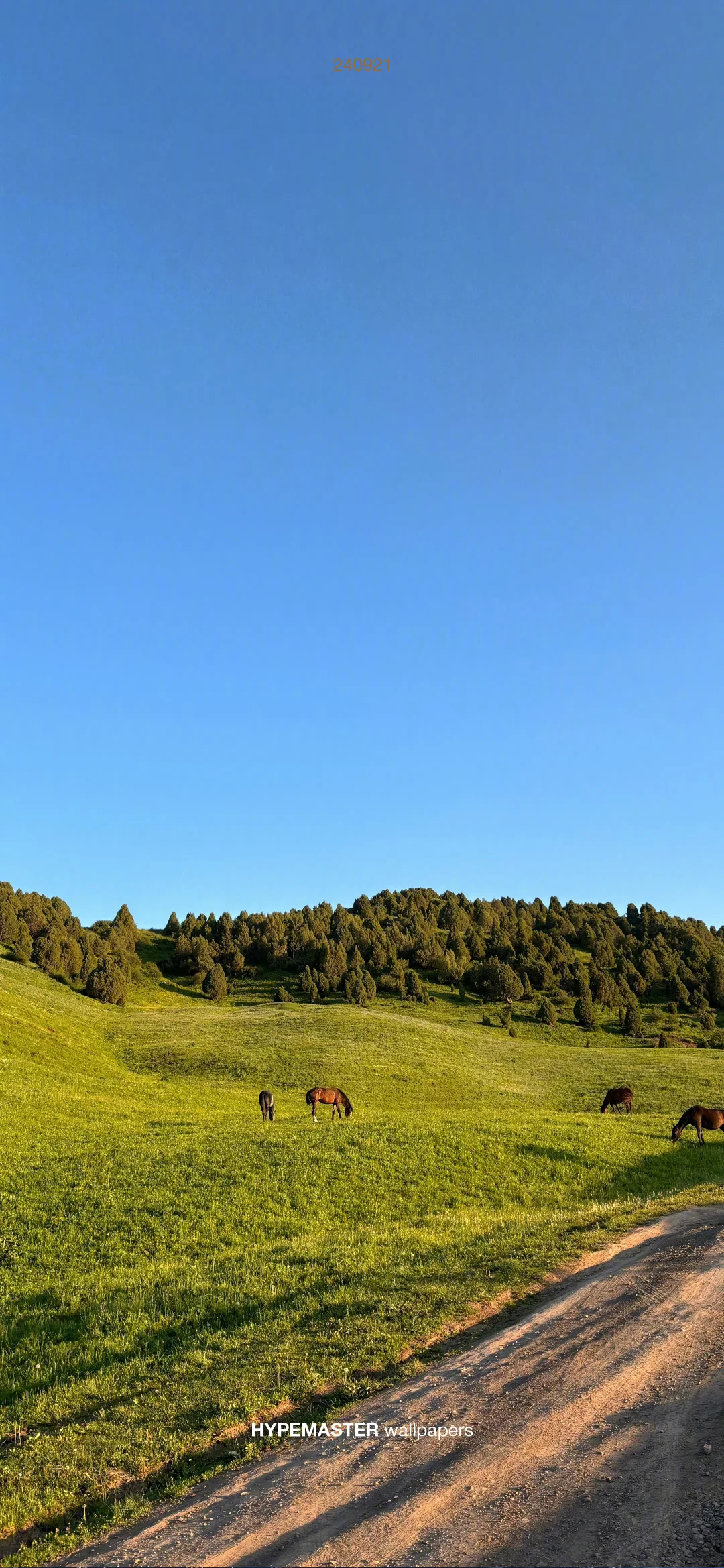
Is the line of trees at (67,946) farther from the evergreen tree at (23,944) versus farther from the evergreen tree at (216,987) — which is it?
the evergreen tree at (216,987)

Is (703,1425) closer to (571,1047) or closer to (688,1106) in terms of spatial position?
(688,1106)

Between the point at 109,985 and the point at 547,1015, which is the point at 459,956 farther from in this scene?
the point at 109,985

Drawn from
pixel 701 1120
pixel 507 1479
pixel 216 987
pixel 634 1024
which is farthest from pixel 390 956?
pixel 507 1479

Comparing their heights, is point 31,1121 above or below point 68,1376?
below

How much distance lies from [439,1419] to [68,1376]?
6.56 m

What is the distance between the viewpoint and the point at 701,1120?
122 ft

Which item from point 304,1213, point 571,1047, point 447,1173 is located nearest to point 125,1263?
point 304,1213

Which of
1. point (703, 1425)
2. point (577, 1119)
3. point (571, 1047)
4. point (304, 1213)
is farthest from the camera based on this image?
point (571, 1047)

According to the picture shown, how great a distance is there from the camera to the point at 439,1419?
31.2 ft

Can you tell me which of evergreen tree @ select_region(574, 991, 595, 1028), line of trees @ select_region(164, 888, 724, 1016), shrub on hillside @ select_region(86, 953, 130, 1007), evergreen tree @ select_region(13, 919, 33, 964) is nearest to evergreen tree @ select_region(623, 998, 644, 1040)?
line of trees @ select_region(164, 888, 724, 1016)

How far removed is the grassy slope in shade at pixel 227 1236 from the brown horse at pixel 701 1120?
120 centimetres

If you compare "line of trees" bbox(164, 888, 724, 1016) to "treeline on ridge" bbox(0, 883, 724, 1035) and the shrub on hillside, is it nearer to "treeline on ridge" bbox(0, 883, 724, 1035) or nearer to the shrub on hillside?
"treeline on ridge" bbox(0, 883, 724, 1035)

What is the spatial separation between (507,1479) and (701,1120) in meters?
34.1

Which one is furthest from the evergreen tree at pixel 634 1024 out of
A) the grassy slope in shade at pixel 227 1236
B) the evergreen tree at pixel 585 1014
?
the grassy slope in shade at pixel 227 1236
